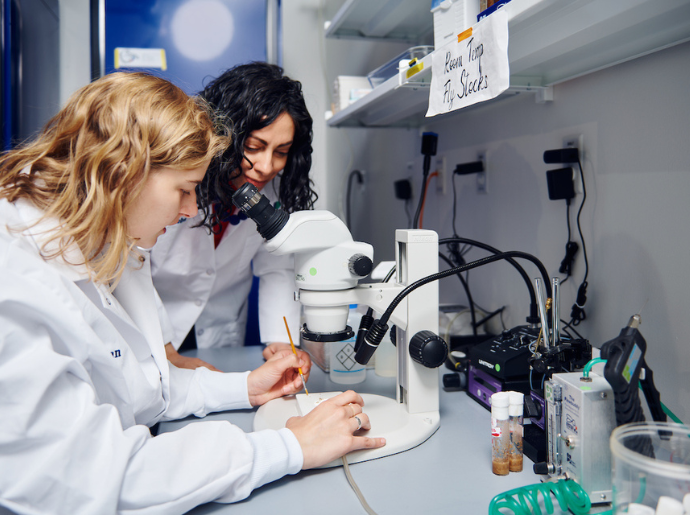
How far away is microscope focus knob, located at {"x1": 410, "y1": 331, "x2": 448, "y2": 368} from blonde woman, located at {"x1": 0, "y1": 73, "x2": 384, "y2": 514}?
0.44 ft

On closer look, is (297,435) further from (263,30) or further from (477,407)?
(263,30)

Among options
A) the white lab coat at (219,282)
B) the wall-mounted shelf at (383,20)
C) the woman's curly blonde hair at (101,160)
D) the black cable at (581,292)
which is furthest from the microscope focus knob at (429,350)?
the wall-mounted shelf at (383,20)

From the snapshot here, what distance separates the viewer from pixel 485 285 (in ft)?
5.06

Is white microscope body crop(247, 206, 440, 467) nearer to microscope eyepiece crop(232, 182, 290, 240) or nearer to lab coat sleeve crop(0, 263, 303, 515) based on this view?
microscope eyepiece crop(232, 182, 290, 240)

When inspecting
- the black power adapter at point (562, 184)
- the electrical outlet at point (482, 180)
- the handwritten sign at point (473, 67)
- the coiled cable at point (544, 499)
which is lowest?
the coiled cable at point (544, 499)

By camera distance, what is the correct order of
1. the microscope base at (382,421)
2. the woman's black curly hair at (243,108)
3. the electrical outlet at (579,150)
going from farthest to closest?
the woman's black curly hair at (243,108) < the electrical outlet at (579,150) < the microscope base at (382,421)

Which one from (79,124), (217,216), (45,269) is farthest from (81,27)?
(45,269)

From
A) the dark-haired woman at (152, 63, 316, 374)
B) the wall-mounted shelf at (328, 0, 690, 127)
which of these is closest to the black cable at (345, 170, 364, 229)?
the dark-haired woman at (152, 63, 316, 374)

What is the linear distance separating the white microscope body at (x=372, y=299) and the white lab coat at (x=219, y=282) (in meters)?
0.55

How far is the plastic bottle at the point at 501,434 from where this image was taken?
784 mm

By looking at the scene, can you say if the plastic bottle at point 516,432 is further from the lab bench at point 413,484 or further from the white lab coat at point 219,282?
the white lab coat at point 219,282

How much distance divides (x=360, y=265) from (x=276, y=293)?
741 millimetres

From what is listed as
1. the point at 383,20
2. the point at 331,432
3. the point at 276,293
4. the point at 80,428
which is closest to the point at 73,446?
the point at 80,428

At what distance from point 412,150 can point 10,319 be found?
1.64m
